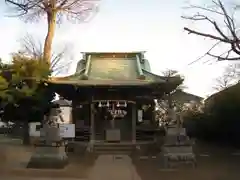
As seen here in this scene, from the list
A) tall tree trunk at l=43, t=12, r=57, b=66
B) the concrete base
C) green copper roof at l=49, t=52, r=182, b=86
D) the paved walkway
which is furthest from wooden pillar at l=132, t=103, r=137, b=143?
tall tree trunk at l=43, t=12, r=57, b=66

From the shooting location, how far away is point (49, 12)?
3259cm

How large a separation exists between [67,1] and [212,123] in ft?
47.4

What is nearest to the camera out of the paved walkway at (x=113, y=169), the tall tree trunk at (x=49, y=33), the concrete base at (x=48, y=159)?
the paved walkway at (x=113, y=169)

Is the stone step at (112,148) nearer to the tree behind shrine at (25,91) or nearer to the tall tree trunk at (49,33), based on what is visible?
the tree behind shrine at (25,91)

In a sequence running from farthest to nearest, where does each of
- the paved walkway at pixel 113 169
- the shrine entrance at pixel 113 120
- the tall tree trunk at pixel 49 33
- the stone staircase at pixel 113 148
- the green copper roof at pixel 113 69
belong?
1. the tall tree trunk at pixel 49 33
2. the green copper roof at pixel 113 69
3. the shrine entrance at pixel 113 120
4. the stone staircase at pixel 113 148
5. the paved walkway at pixel 113 169

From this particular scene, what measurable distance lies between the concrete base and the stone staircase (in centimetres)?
703

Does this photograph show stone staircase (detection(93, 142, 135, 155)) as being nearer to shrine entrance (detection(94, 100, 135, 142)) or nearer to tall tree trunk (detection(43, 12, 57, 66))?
shrine entrance (detection(94, 100, 135, 142))

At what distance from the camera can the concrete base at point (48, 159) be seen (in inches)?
687

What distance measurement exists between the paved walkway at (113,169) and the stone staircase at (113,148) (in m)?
1.66

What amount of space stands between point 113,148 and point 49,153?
7.95m

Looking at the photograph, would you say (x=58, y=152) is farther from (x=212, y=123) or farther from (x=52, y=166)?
(x=212, y=123)

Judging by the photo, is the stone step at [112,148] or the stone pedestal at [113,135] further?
the stone pedestal at [113,135]

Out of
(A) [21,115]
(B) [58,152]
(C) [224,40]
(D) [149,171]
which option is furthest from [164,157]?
(A) [21,115]

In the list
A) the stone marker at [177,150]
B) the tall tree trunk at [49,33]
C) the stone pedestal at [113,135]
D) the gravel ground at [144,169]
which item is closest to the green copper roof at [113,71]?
the tall tree trunk at [49,33]
